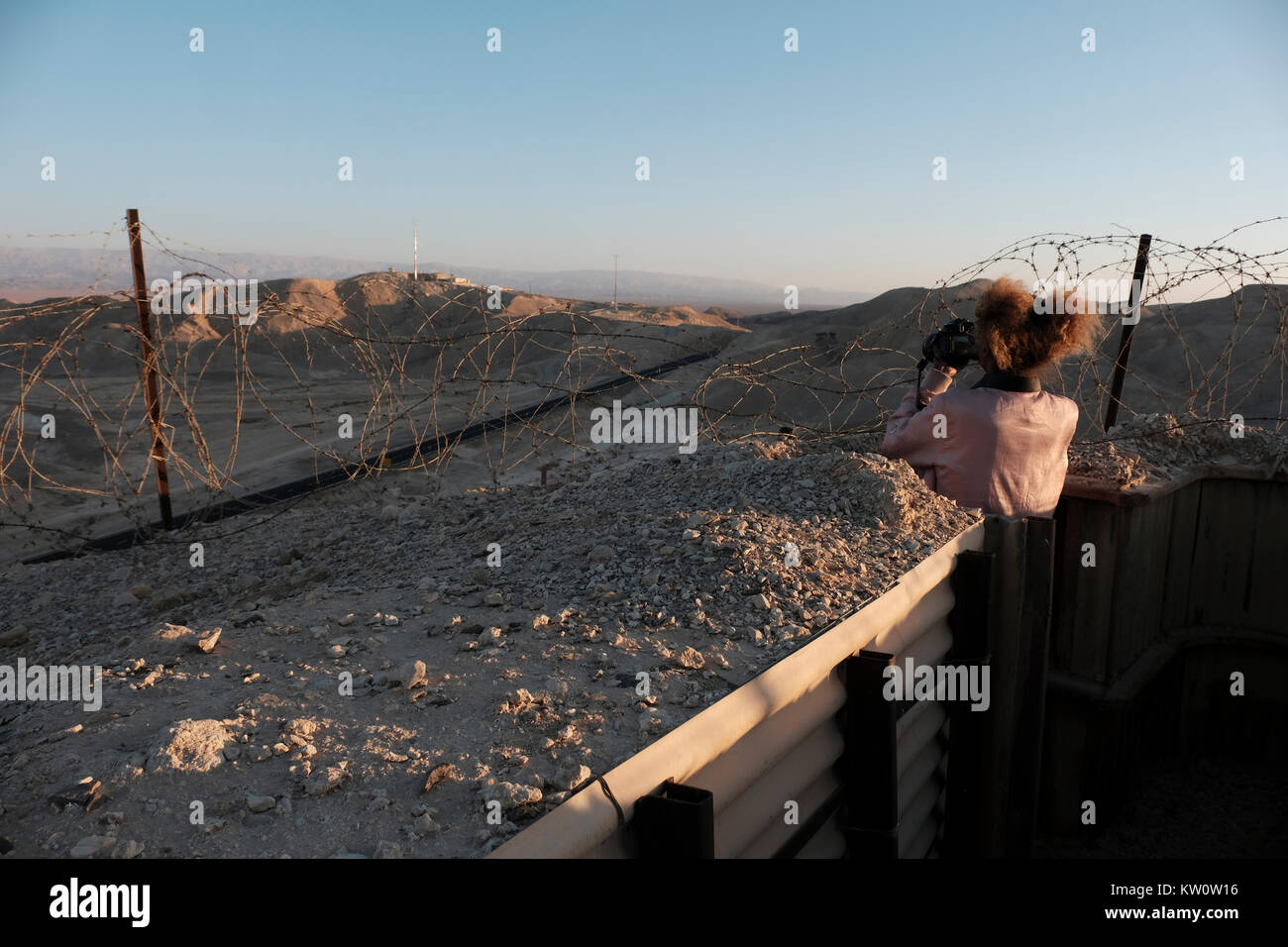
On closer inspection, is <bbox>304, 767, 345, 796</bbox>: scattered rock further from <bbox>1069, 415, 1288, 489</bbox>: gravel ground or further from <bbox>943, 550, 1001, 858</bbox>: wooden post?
<bbox>1069, 415, 1288, 489</bbox>: gravel ground

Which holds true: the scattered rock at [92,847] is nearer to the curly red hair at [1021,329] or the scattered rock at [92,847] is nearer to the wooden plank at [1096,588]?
the curly red hair at [1021,329]

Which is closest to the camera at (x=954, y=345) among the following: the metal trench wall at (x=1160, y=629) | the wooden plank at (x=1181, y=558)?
the metal trench wall at (x=1160, y=629)

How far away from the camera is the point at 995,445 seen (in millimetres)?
3529

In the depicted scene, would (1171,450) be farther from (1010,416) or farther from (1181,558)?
(1010,416)

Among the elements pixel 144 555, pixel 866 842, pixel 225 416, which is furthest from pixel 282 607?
pixel 225 416

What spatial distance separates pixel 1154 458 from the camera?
177 inches

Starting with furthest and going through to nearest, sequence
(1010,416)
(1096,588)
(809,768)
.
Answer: (1096,588) < (1010,416) < (809,768)

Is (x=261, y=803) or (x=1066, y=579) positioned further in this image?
(x=1066, y=579)

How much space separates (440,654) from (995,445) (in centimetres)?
237

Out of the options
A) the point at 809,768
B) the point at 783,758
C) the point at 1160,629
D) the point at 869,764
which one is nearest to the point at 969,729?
the point at 869,764

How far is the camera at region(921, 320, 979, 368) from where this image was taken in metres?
3.67

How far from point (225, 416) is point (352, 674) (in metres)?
16.8
